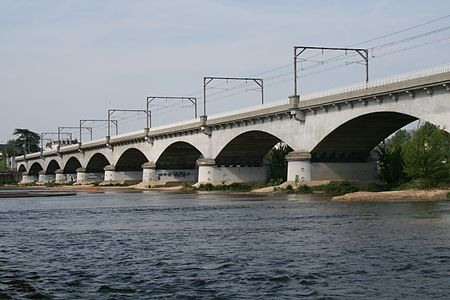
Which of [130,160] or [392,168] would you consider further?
[130,160]

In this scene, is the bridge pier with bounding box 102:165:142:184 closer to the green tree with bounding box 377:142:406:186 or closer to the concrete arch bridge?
the concrete arch bridge

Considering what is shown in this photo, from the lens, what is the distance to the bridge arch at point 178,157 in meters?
111

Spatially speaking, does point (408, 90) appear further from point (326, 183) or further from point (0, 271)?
point (0, 271)

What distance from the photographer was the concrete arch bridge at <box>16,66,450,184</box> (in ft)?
180

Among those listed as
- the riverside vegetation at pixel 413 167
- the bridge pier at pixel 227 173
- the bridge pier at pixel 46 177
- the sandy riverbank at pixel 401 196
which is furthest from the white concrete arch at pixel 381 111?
the bridge pier at pixel 46 177

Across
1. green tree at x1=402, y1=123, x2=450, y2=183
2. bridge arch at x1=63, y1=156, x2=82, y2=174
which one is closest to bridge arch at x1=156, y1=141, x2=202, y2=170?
green tree at x1=402, y1=123, x2=450, y2=183

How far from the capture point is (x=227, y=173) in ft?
310

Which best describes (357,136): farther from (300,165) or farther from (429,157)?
(429,157)

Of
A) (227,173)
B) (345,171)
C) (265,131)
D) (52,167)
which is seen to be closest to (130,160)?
(227,173)

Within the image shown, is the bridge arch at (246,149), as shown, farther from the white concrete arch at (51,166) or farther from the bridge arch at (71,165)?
the white concrete arch at (51,166)

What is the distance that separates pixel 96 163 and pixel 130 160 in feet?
73.8

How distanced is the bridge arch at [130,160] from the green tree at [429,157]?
75129mm

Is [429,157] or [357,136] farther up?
[357,136]

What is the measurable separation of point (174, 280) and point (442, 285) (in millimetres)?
7198
